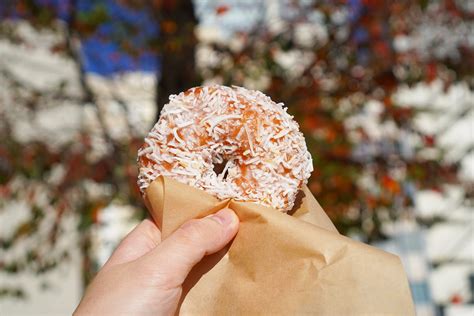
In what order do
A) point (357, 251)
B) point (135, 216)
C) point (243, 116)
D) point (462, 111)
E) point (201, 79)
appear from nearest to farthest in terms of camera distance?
point (357, 251), point (243, 116), point (201, 79), point (135, 216), point (462, 111)

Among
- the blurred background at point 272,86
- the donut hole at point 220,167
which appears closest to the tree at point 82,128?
the blurred background at point 272,86

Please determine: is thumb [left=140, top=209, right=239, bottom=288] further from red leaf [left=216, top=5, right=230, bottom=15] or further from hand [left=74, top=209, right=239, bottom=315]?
red leaf [left=216, top=5, right=230, bottom=15]

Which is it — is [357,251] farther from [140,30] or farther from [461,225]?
[461,225]

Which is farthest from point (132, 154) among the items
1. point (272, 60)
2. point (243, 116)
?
point (243, 116)

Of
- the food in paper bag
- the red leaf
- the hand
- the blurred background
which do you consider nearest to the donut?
the food in paper bag

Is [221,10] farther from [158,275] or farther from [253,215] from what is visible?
[158,275]

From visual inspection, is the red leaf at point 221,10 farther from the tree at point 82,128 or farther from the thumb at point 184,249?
the thumb at point 184,249
